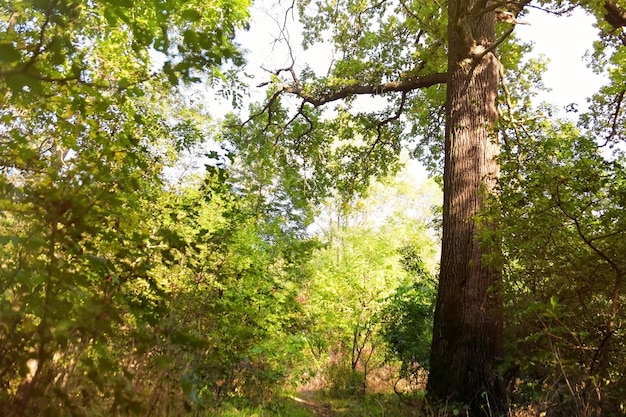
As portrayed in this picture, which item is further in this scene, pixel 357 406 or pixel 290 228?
pixel 290 228

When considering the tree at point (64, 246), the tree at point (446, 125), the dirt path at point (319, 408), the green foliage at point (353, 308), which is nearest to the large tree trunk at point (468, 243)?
the tree at point (446, 125)

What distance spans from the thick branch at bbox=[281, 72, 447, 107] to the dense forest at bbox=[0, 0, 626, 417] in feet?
0.14

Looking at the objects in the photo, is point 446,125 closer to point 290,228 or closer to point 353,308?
point 353,308

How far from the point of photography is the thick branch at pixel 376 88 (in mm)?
7324

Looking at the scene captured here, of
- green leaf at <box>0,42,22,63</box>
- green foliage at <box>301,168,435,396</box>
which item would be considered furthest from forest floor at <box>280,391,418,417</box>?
green leaf at <box>0,42,22,63</box>

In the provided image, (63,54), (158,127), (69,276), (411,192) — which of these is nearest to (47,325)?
(69,276)

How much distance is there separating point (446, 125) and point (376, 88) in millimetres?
2136

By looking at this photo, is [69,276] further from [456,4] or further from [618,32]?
[618,32]

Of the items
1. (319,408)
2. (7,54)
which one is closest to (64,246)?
(7,54)

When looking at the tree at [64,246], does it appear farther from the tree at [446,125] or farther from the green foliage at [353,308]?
the green foliage at [353,308]

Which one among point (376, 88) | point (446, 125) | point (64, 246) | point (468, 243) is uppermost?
point (376, 88)

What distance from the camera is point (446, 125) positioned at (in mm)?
6000

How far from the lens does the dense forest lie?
1.50m

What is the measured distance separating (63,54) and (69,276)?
0.71 meters
